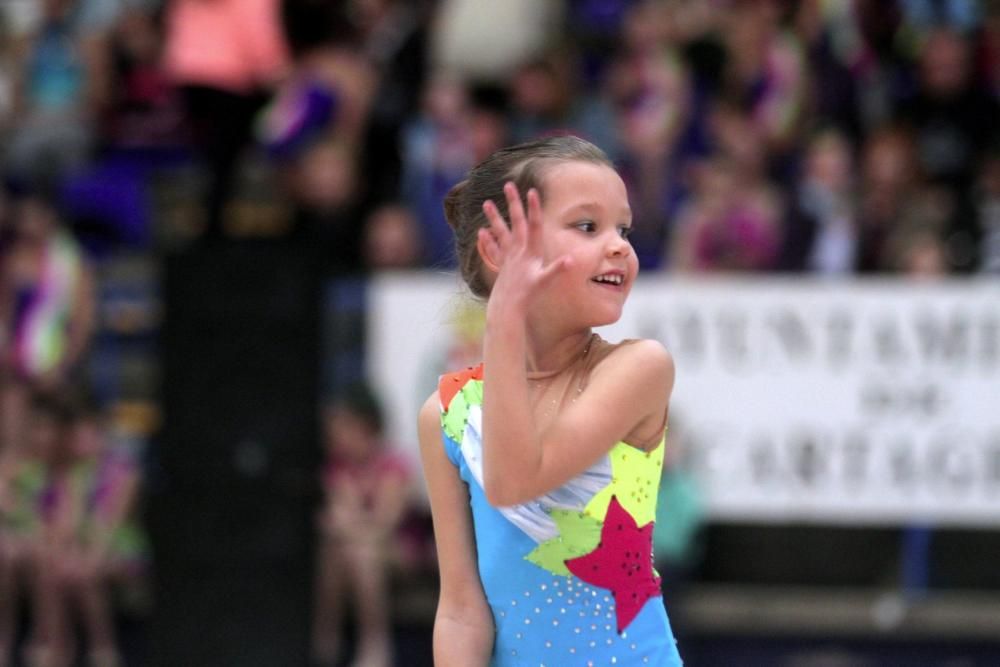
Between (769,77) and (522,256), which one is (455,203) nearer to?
(522,256)

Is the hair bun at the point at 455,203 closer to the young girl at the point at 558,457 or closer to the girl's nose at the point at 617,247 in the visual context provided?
the young girl at the point at 558,457

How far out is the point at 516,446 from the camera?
229 centimetres

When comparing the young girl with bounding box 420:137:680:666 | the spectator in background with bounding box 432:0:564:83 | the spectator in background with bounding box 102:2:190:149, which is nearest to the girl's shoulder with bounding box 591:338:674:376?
the young girl with bounding box 420:137:680:666

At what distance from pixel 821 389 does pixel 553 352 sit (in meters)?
5.49

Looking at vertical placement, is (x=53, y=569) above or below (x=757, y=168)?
below

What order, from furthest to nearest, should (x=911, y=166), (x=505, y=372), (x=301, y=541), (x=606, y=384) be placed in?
1. (x=911, y=166)
2. (x=301, y=541)
3. (x=606, y=384)
4. (x=505, y=372)

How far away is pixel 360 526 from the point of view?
7617 mm

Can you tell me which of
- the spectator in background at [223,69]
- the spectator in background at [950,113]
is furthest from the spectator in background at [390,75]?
the spectator in background at [950,113]

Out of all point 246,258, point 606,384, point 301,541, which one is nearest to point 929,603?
point 301,541

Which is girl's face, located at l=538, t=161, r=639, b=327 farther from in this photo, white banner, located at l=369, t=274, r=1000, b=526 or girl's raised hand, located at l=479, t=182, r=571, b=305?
white banner, located at l=369, t=274, r=1000, b=526

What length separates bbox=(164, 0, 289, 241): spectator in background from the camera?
727cm

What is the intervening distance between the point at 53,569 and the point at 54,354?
1168 mm

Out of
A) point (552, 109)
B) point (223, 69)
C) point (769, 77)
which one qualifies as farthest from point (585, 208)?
point (769, 77)

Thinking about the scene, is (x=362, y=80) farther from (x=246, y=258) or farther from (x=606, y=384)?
(x=606, y=384)
